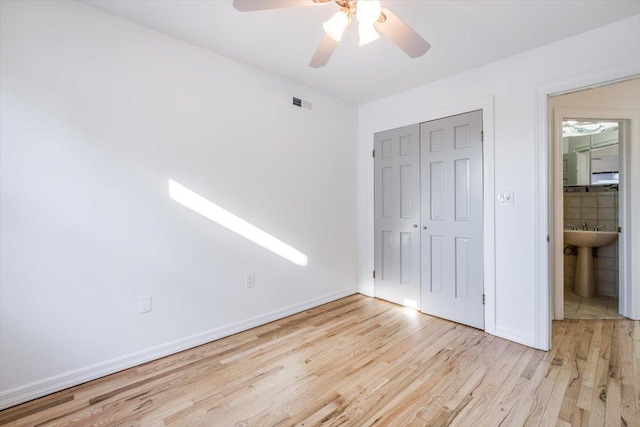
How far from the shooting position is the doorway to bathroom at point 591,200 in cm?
289

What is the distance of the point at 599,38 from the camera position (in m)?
2.07

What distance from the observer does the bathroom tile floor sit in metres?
2.94

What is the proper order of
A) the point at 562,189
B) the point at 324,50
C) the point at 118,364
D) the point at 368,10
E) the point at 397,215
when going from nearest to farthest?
the point at 368,10 < the point at 324,50 < the point at 118,364 < the point at 562,189 < the point at 397,215

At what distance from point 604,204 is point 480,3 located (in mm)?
3318

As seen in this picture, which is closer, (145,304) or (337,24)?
(337,24)

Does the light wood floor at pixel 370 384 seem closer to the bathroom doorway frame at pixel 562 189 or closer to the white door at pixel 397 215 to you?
the bathroom doorway frame at pixel 562 189

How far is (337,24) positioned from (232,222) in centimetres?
177

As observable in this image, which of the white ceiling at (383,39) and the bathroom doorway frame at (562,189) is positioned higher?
the white ceiling at (383,39)

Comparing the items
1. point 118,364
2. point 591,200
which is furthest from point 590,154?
point 118,364

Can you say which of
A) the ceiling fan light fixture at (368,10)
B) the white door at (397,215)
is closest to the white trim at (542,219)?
the white door at (397,215)

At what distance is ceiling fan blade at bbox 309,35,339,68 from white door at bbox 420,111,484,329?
1636 millimetres

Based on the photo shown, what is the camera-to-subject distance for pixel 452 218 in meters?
2.88

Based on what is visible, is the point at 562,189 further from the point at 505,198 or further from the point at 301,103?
the point at 301,103

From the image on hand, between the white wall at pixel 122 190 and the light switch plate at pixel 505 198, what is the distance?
76.7 inches
